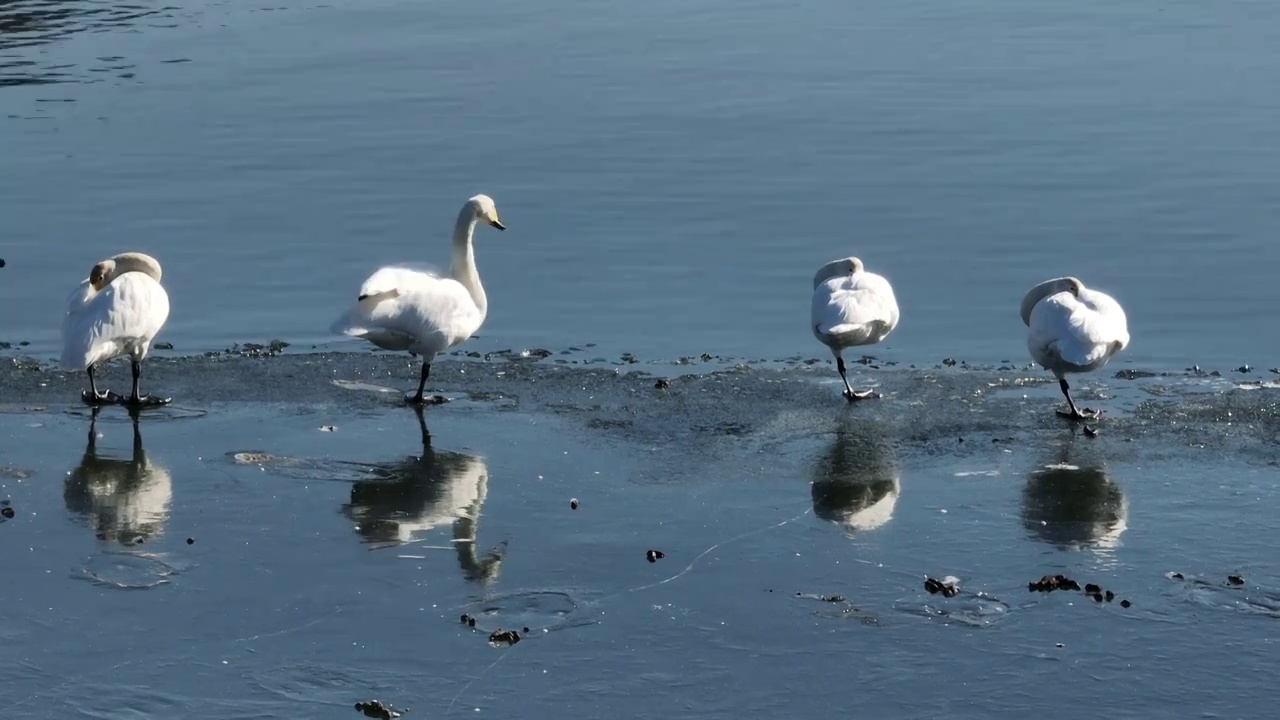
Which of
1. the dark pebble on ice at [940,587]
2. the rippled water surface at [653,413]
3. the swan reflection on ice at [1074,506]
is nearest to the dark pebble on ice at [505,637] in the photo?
the rippled water surface at [653,413]

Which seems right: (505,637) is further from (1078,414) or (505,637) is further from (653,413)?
(1078,414)

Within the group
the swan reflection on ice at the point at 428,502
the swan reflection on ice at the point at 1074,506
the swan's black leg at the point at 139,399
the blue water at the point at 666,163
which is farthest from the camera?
the blue water at the point at 666,163

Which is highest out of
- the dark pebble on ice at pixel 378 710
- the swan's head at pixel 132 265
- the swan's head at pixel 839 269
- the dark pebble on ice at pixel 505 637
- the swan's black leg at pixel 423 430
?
the swan's head at pixel 839 269

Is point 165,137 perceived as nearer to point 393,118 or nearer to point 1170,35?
point 393,118

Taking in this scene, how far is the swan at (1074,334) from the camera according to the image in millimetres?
10977

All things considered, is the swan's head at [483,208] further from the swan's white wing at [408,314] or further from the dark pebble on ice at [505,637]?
the dark pebble on ice at [505,637]

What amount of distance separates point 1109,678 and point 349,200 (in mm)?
13403

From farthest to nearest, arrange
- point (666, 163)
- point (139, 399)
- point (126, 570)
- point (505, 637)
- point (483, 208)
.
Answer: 1. point (666, 163)
2. point (483, 208)
3. point (139, 399)
4. point (126, 570)
5. point (505, 637)

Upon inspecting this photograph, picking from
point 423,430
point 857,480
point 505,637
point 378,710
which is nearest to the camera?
point 378,710

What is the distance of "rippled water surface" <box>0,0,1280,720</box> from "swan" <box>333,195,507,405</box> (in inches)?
14.9

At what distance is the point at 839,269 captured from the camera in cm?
1266

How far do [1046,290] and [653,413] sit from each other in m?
2.73

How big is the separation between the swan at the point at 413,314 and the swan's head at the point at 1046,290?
3.53 m

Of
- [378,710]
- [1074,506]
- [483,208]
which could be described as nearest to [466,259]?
[483,208]
